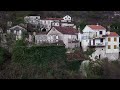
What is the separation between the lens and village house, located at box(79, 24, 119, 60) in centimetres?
759

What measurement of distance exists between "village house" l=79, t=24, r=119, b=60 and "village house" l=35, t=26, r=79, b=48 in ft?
0.88

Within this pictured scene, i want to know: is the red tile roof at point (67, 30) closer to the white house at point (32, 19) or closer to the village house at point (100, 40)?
the village house at point (100, 40)

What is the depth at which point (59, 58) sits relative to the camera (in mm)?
6656

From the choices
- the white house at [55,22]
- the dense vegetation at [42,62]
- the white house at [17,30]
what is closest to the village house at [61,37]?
the white house at [55,22]

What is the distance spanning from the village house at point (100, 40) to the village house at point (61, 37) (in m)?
0.27

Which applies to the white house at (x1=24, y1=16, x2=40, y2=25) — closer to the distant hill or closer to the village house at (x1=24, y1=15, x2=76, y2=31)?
the village house at (x1=24, y1=15, x2=76, y2=31)

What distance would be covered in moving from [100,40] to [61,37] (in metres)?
1.17

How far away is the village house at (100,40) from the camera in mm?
7590

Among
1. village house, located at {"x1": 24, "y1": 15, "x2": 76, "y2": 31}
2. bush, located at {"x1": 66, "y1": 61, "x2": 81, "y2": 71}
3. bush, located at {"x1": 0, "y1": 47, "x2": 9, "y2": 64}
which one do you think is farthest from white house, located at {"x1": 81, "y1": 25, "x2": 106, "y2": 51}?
bush, located at {"x1": 0, "y1": 47, "x2": 9, "y2": 64}

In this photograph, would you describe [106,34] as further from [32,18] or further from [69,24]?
[32,18]

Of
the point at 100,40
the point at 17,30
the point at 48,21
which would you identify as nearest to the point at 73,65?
the point at 100,40

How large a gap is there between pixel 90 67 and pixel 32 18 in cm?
237

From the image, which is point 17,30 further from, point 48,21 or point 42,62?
point 42,62
